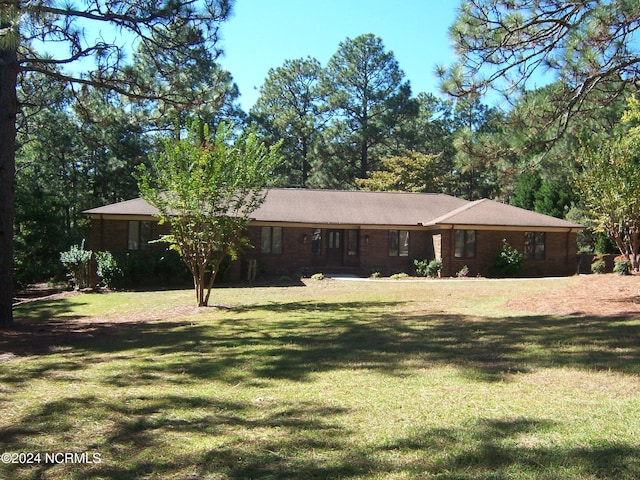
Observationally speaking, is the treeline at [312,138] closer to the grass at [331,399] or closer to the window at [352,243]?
the grass at [331,399]

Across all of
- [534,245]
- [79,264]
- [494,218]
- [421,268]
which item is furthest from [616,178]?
[79,264]

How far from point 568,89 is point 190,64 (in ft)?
26.5

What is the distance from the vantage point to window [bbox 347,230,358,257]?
1027 inches

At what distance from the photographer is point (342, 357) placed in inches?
294

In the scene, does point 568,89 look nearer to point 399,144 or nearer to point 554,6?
point 554,6

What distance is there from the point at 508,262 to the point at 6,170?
19682mm

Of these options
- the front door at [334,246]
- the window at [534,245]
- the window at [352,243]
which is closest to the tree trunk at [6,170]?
the front door at [334,246]

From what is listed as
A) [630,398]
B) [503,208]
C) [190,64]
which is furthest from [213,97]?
[503,208]

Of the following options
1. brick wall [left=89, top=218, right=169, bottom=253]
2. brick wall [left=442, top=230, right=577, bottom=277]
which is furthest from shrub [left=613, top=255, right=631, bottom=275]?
brick wall [left=89, top=218, right=169, bottom=253]

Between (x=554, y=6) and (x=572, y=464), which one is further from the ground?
(x=554, y=6)

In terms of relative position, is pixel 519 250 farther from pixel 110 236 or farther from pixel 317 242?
pixel 110 236

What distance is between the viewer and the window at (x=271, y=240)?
2439cm

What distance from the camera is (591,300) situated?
1229 cm

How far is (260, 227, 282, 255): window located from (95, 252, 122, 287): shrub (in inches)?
268
